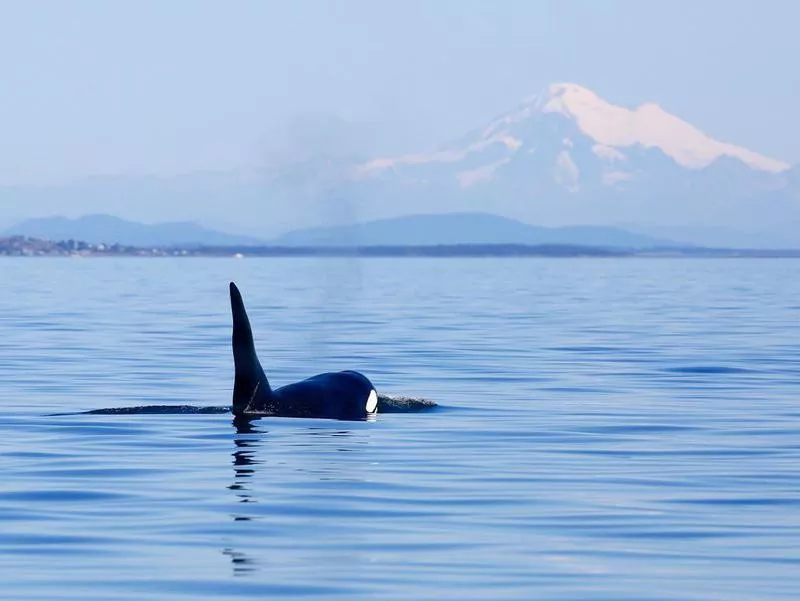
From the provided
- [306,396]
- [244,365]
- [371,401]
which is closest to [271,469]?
[244,365]

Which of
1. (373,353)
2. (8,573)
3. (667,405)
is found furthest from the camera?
(373,353)

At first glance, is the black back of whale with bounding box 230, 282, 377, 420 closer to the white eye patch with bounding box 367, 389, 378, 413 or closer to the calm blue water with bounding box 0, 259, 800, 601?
the white eye patch with bounding box 367, 389, 378, 413

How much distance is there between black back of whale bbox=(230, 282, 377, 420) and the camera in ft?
69.4

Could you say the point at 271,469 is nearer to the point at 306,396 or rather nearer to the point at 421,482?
the point at 421,482

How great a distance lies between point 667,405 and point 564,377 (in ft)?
16.8

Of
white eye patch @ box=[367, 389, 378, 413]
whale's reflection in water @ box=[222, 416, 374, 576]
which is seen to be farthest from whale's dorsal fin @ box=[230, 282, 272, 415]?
white eye patch @ box=[367, 389, 378, 413]

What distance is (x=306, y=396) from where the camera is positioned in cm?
2175

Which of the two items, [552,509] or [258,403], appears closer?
[552,509]

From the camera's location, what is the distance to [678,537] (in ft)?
42.8

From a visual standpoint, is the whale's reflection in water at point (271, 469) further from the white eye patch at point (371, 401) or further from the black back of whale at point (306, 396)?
the white eye patch at point (371, 401)

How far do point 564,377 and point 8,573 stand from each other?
18385 millimetres

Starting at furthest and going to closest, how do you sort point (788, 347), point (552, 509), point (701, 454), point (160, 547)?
point (788, 347), point (701, 454), point (552, 509), point (160, 547)

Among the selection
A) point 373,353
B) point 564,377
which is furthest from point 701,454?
point 373,353

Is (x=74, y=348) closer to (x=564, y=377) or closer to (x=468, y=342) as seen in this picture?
(x=468, y=342)
